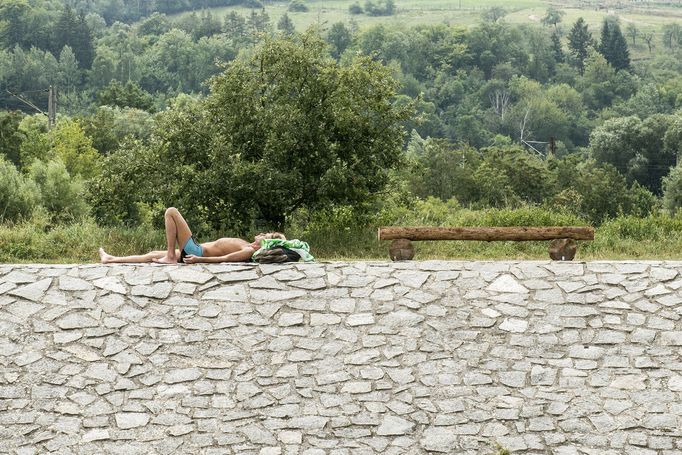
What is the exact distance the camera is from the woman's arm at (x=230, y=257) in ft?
46.5

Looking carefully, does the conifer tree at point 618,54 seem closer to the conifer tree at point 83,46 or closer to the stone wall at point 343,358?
the conifer tree at point 83,46

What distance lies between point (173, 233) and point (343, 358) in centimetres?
299

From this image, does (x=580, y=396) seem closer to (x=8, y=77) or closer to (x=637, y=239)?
(x=637, y=239)

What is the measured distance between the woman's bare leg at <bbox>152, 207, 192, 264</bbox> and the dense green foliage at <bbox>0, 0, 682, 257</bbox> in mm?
5585

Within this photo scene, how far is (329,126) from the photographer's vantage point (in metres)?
21.2

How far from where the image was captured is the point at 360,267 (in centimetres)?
1416

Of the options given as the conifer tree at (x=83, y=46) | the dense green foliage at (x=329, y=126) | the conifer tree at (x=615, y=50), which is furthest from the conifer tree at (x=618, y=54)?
the conifer tree at (x=83, y=46)

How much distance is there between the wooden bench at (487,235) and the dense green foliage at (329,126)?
5098 millimetres

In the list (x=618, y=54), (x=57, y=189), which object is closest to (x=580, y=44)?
(x=618, y=54)

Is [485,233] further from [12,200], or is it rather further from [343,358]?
[12,200]

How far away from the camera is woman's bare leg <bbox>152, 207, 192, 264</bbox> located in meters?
14.0

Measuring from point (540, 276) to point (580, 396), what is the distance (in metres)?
2.29

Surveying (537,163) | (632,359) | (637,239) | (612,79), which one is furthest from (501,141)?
(632,359)

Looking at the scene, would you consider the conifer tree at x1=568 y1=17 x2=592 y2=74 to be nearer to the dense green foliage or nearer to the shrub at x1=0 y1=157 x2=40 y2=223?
the dense green foliage
